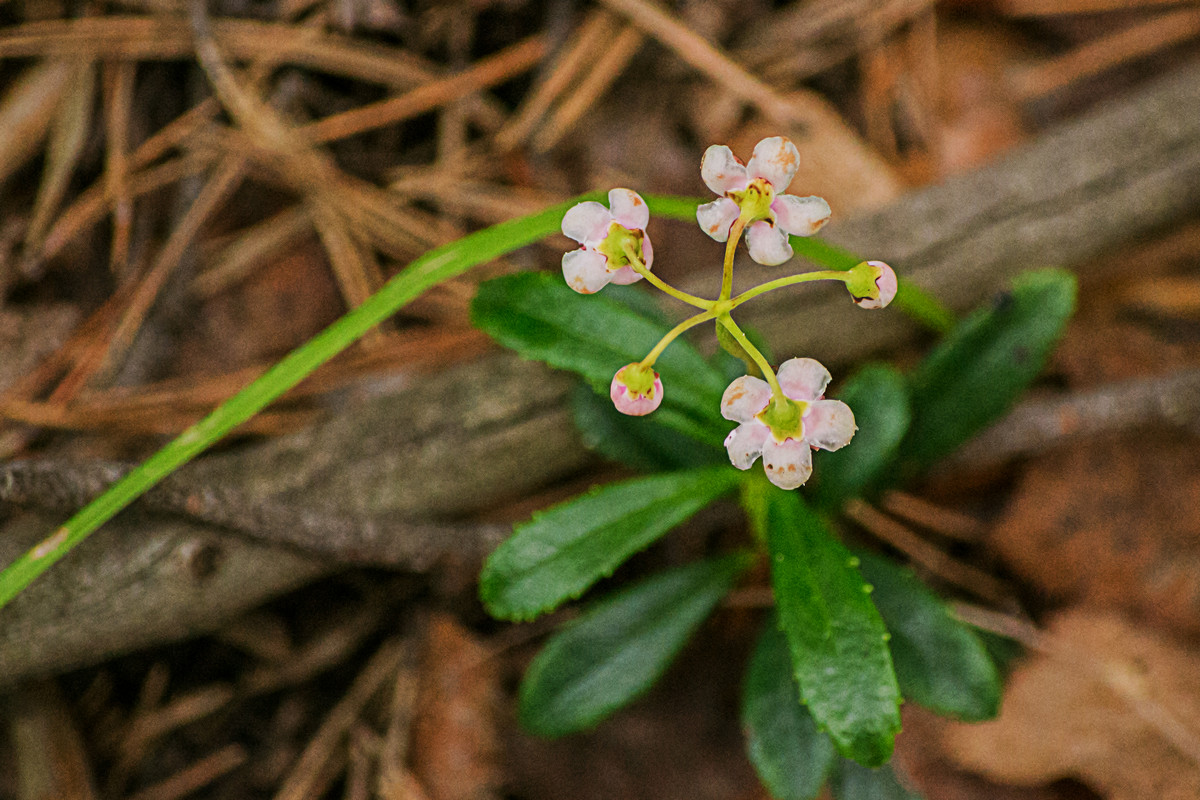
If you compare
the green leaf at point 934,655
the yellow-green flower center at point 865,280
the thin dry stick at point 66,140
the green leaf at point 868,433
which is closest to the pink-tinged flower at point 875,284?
the yellow-green flower center at point 865,280

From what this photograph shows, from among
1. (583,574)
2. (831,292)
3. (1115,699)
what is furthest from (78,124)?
(1115,699)

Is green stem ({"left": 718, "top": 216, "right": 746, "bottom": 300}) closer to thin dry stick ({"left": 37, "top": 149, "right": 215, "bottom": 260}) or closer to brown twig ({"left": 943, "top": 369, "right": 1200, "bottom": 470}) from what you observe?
brown twig ({"left": 943, "top": 369, "right": 1200, "bottom": 470})

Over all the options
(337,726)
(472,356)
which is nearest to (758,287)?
(472,356)

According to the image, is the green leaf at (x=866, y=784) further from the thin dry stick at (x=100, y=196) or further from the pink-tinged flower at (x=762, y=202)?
the thin dry stick at (x=100, y=196)

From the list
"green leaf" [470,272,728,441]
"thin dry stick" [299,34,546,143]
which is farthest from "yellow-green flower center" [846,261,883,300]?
"thin dry stick" [299,34,546,143]

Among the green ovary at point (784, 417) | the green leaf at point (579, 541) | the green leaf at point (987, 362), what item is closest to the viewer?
the green ovary at point (784, 417)

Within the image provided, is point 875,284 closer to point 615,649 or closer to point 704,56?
point 615,649
